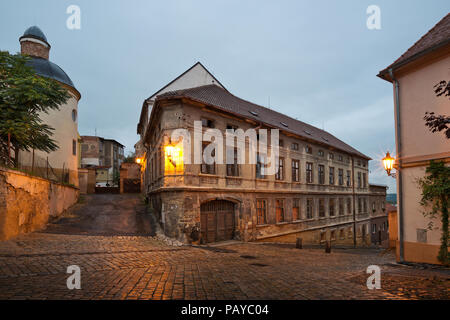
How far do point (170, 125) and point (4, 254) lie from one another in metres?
9.06

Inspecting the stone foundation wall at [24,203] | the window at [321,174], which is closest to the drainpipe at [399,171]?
the stone foundation wall at [24,203]

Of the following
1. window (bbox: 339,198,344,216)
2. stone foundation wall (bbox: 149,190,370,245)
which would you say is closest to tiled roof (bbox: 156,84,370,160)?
stone foundation wall (bbox: 149,190,370,245)

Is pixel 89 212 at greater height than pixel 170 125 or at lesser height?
lesser

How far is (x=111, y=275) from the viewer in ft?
23.7

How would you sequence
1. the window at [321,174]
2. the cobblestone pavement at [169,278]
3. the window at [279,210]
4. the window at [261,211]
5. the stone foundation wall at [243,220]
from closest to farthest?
1. the cobblestone pavement at [169,278]
2. the stone foundation wall at [243,220]
3. the window at [261,211]
4. the window at [279,210]
5. the window at [321,174]

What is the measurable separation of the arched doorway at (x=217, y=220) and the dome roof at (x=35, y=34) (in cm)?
2527

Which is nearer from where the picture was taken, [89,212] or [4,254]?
[4,254]

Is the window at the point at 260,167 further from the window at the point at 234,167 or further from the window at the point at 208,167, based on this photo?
the window at the point at 208,167

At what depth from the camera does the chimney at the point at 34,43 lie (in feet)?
89.1

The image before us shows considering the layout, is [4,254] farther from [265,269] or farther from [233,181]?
[233,181]

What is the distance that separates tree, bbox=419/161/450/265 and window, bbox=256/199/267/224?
10.2 metres

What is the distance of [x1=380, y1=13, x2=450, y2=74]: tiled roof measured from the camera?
33.7ft

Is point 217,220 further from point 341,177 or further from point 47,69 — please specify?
point 47,69
